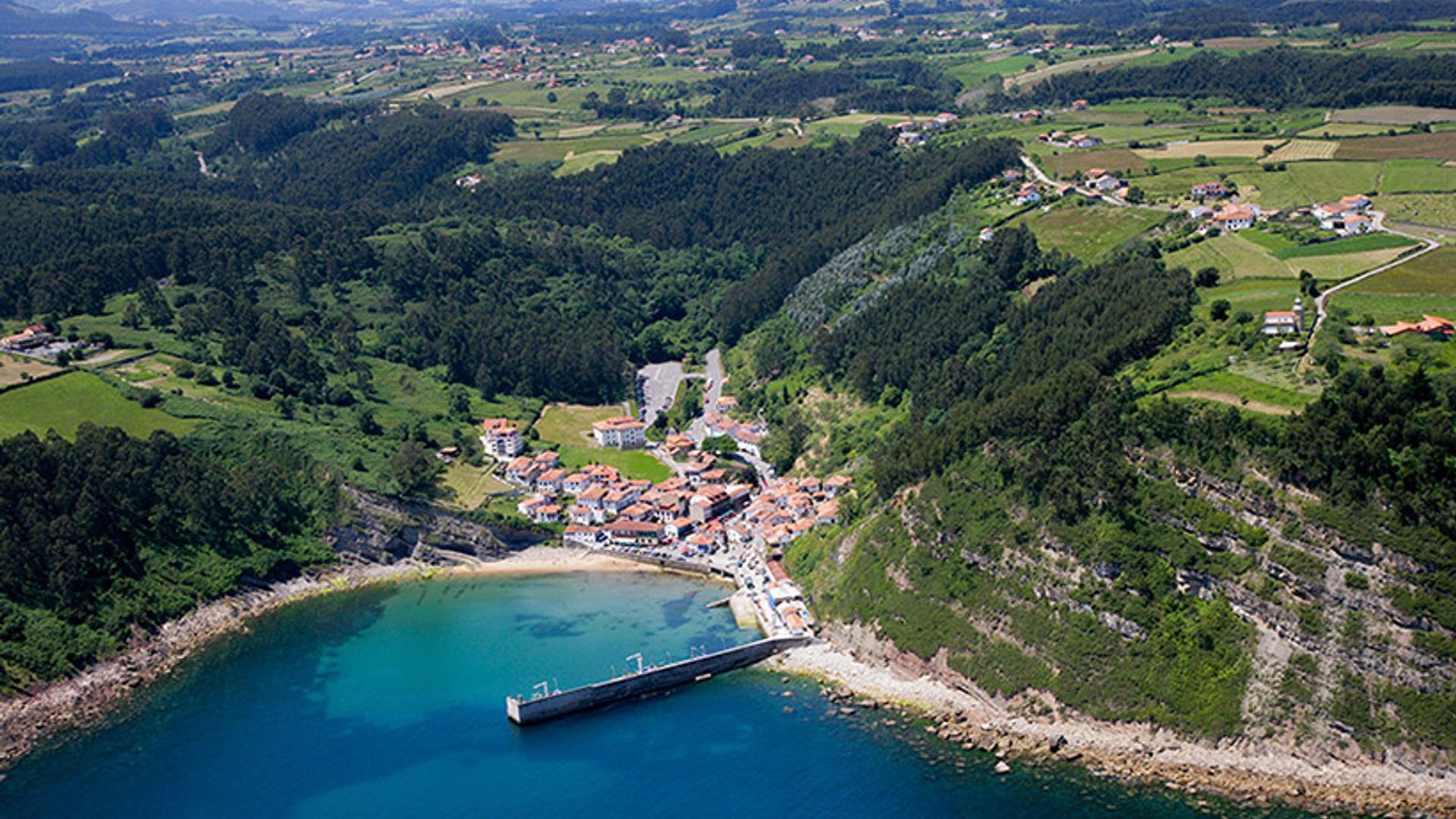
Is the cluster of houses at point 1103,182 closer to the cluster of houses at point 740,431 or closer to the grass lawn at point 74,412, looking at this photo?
the cluster of houses at point 740,431

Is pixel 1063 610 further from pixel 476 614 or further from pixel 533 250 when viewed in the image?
pixel 533 250

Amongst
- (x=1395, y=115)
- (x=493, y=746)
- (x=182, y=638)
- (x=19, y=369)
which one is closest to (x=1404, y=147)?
(x=1395, y=115)

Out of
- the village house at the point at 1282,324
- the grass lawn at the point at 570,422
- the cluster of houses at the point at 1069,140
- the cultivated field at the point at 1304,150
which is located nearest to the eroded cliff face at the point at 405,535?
the grass lawn at the point at 570,422

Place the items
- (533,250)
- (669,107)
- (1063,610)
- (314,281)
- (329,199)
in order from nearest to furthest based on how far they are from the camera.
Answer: (1063,610)
(314,281)
(533,250)
(329,199)
(669,107)

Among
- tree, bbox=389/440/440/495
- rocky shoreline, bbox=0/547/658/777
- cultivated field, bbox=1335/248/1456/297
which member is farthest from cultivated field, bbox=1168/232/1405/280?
tree, bbox=389/440/440/495

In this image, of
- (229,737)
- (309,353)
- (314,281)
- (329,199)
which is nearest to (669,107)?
(329,199)

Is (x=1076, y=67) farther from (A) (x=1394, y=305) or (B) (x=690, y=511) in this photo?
(B) (x=690, y=511)
